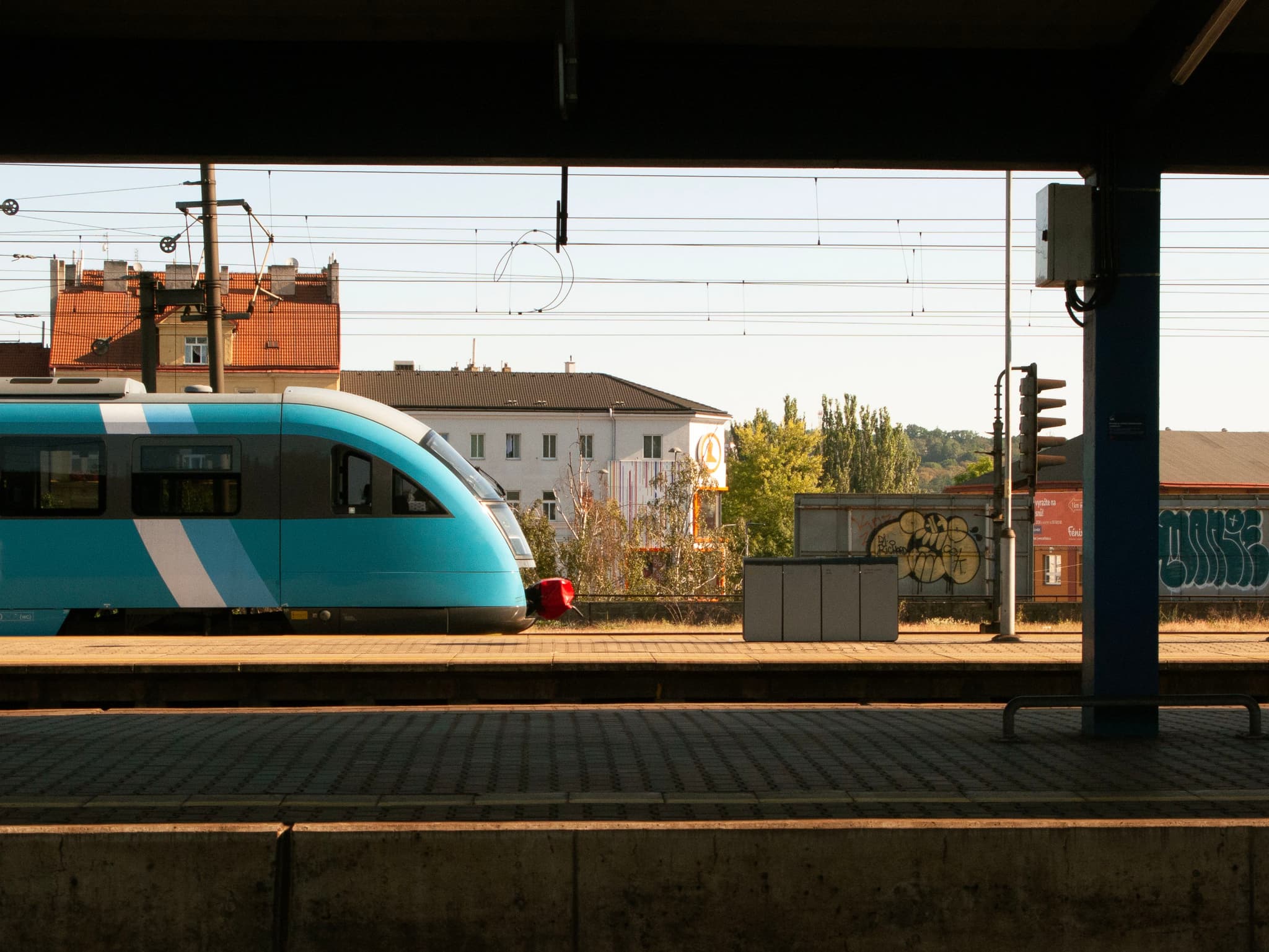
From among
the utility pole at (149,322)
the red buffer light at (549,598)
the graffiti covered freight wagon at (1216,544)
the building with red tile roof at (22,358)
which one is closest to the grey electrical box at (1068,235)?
the red buffer light at (549,598)

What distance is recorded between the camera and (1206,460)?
2280 inches

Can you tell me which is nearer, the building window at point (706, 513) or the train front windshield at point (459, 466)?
the train front windshield at point (459, 466)

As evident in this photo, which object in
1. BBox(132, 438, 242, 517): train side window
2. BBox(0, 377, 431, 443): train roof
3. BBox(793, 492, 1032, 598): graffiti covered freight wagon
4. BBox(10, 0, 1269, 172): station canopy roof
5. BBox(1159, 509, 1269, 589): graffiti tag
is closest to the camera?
BBox(10, 0, 1269, 172): station canopy roof

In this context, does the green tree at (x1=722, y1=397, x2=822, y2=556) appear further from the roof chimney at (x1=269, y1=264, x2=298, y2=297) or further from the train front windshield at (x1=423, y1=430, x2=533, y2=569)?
the train front windshield at (x1=423, y1=430, x2=533, y2=569)

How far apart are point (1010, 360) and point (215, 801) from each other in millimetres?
17548

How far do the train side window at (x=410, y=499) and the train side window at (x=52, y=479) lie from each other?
3370 mm

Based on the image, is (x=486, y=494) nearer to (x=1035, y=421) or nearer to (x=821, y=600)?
(x=821, y=600)

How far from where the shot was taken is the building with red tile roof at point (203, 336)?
59.7 metres

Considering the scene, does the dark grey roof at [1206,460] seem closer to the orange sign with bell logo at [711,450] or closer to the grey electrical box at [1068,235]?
the orange sign with bell logo at [711,450]

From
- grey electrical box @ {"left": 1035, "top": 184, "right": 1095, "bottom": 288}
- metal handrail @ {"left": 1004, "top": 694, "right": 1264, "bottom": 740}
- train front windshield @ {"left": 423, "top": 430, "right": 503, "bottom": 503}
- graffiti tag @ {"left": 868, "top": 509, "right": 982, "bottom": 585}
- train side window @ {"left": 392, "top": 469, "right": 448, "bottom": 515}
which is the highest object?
grey electrical box @ {"left": 1035, "top": 184, "right": 1095, "bottom": 288}

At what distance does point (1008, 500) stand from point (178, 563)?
12.3m

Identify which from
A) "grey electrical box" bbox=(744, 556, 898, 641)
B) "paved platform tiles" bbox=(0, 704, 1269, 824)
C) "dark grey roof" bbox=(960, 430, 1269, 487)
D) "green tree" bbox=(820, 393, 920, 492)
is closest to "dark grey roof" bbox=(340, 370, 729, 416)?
"green tree" bbox=(820, 393, 920, 492)

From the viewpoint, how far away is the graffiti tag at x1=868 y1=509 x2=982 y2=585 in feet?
89.0

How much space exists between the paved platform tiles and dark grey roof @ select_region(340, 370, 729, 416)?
249 ft
